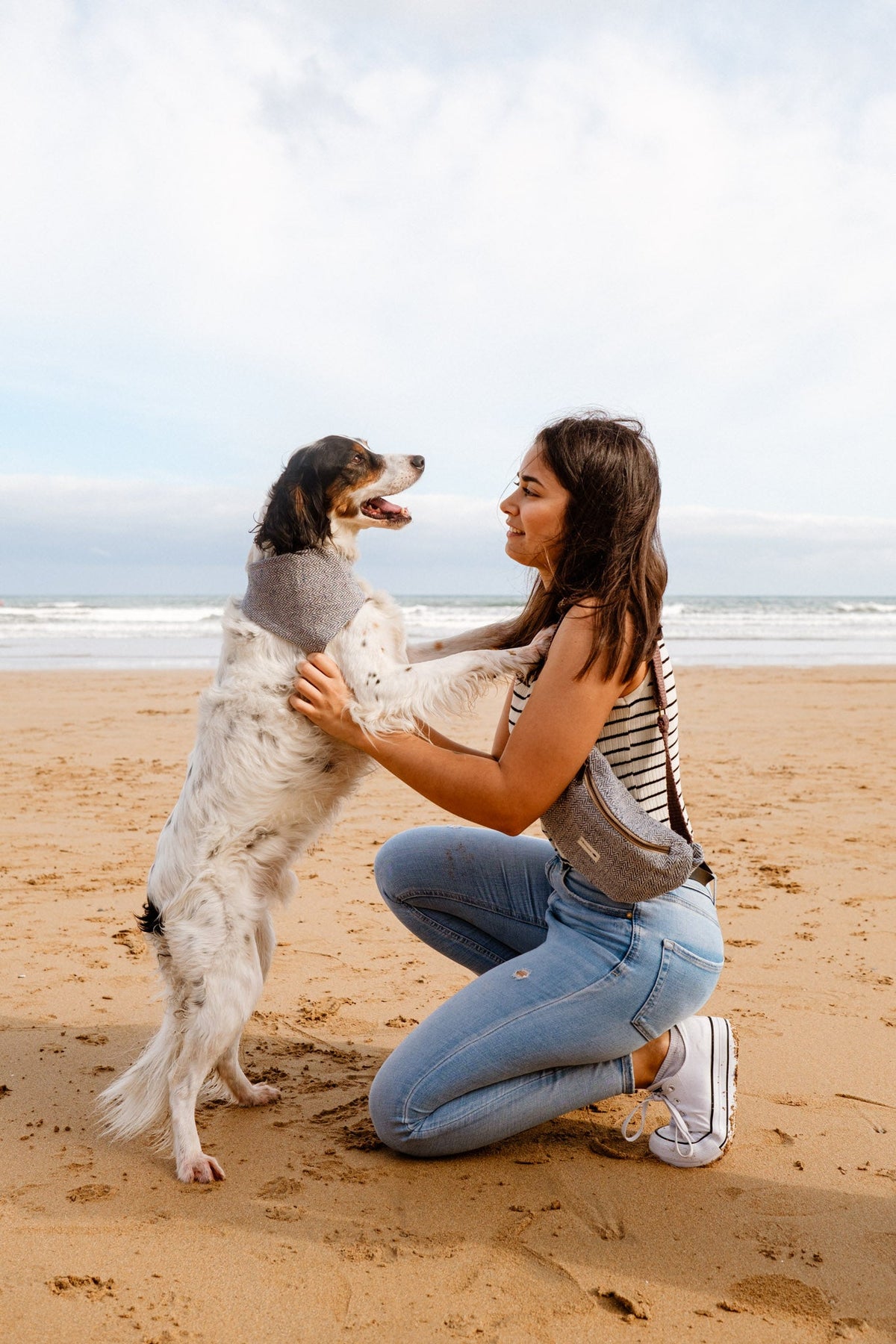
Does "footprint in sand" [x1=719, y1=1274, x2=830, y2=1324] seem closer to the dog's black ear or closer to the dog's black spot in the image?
the dog's black spot

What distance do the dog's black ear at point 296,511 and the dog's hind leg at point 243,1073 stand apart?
1171mm

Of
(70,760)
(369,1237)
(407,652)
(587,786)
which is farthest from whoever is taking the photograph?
(70,760)

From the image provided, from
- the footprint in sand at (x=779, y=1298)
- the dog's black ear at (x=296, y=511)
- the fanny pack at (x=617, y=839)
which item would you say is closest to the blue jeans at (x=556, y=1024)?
the fanny pack at (x=617, y=839)

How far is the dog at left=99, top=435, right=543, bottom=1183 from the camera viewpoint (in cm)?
268

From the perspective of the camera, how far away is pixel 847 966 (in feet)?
12.4

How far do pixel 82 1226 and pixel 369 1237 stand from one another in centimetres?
67

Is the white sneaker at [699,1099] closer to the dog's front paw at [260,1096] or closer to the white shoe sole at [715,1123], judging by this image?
the white shoe sole at [715,1123]

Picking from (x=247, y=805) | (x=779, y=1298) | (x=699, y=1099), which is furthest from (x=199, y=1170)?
(x=779, y=1298)

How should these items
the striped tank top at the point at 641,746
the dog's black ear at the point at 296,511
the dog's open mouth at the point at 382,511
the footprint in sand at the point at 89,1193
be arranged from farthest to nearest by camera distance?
1. the dog's open mouth at the point at 382,511
2. the dog's black ear at the point at 296,511
3. the striped tank top at the point at 641,746
4. the footprint in sand at the point at 89,1193

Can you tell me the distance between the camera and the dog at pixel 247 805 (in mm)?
2676

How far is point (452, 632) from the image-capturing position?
2441 cm

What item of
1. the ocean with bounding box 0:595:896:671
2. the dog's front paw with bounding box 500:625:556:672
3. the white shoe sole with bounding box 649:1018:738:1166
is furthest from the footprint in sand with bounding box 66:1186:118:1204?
the ocean with bounding box 0:595:896:671

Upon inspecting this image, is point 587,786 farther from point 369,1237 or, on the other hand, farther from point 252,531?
point 252,531

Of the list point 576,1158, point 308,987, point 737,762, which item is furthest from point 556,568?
point 737,762
